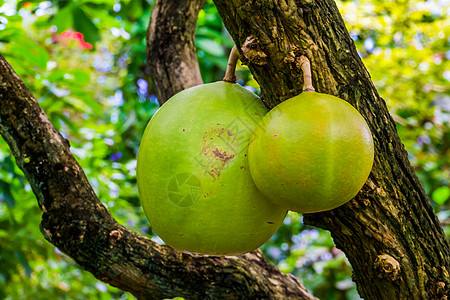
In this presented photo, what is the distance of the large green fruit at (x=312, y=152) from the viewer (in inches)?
29.7

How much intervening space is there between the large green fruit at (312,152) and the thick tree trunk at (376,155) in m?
Answer: 0.13

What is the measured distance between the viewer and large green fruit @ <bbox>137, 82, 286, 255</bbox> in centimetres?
86

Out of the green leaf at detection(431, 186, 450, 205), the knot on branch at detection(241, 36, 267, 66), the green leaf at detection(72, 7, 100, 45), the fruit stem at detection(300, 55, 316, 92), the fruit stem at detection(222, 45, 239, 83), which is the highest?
the green leaf at detection(72, 7, 100, 45)

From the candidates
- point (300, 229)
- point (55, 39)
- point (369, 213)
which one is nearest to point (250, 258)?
point (369, 213)

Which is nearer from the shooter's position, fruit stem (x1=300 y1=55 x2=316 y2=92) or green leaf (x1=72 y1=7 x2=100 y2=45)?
fruit stem (x1=300 y1=55 x2=316 y2=92)

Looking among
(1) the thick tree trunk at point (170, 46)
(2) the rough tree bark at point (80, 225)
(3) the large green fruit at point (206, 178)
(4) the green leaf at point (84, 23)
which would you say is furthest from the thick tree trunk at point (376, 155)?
(4) the green leaf at point (84, 23)

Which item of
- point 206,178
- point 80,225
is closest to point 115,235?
point 80,225

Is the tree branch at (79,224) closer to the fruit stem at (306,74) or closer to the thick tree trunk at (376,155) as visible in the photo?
the thick tree trunk at (376,155)

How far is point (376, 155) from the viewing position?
992mm

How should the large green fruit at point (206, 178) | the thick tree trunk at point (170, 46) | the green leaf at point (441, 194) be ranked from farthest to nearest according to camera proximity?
1. the green leaf at point (441, 194)
2. the thick tree trunk at point (170, 46)
3. the large green fruit at point (206, 178)

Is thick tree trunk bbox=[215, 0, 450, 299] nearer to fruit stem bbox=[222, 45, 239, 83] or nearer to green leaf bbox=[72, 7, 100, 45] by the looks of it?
fruit stem bbox=[222, 45, 239, 83]

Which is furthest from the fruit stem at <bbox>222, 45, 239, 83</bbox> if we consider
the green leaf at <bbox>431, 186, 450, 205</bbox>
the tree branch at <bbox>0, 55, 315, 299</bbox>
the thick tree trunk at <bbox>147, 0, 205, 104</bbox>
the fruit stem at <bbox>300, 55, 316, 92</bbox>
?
the green leaf at <bbox>431, 186, 450, 205</bbox>

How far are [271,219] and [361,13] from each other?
99.8 inches

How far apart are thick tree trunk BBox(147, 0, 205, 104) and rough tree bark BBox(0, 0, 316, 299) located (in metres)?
0.59
